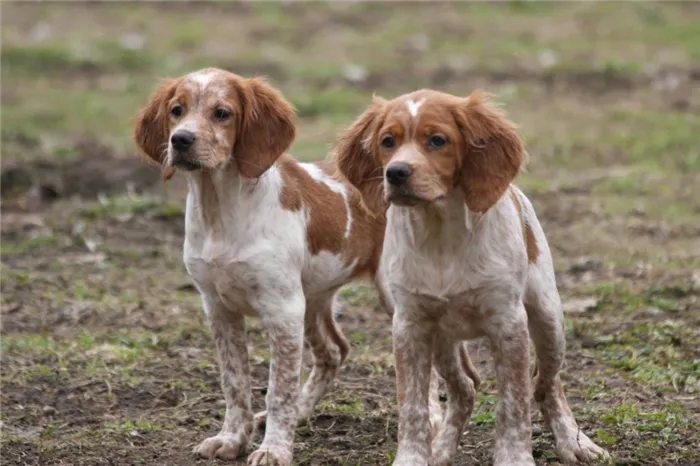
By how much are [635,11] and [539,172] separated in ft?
29.2

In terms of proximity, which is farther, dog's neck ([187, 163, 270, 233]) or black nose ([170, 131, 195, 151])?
dog's neck ([187, 163, 270, 233])

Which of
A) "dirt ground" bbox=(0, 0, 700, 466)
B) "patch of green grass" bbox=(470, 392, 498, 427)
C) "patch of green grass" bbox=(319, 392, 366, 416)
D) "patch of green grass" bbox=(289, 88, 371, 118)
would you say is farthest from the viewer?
"patch of green grass" bbox=(289, 88, 371, 118)

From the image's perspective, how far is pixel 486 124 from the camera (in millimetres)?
5809

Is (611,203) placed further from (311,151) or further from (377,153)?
(377,153)

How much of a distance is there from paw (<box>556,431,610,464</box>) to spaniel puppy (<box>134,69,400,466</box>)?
116 cm

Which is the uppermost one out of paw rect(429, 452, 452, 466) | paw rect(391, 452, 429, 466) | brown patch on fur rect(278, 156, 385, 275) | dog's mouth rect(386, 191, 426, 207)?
dog's mouth rect(386, 191, 426, 207)

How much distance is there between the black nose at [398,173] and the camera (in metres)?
A: 5.51

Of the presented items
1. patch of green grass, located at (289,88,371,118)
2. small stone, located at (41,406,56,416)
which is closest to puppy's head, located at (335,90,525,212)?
small stone, located at (41,406,56,416)

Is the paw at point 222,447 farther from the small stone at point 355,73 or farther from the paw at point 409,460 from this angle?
the small stone at point 355,73

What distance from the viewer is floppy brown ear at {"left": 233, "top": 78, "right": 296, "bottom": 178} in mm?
6430

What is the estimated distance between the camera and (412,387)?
5930 millimetres

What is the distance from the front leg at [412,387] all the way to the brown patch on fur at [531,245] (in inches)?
21.7

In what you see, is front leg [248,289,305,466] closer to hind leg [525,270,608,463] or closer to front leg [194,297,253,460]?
front leg [194,297,253,460]

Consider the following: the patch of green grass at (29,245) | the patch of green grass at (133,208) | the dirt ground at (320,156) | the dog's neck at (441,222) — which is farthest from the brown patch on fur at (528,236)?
the patch of green grass at (133,208)
